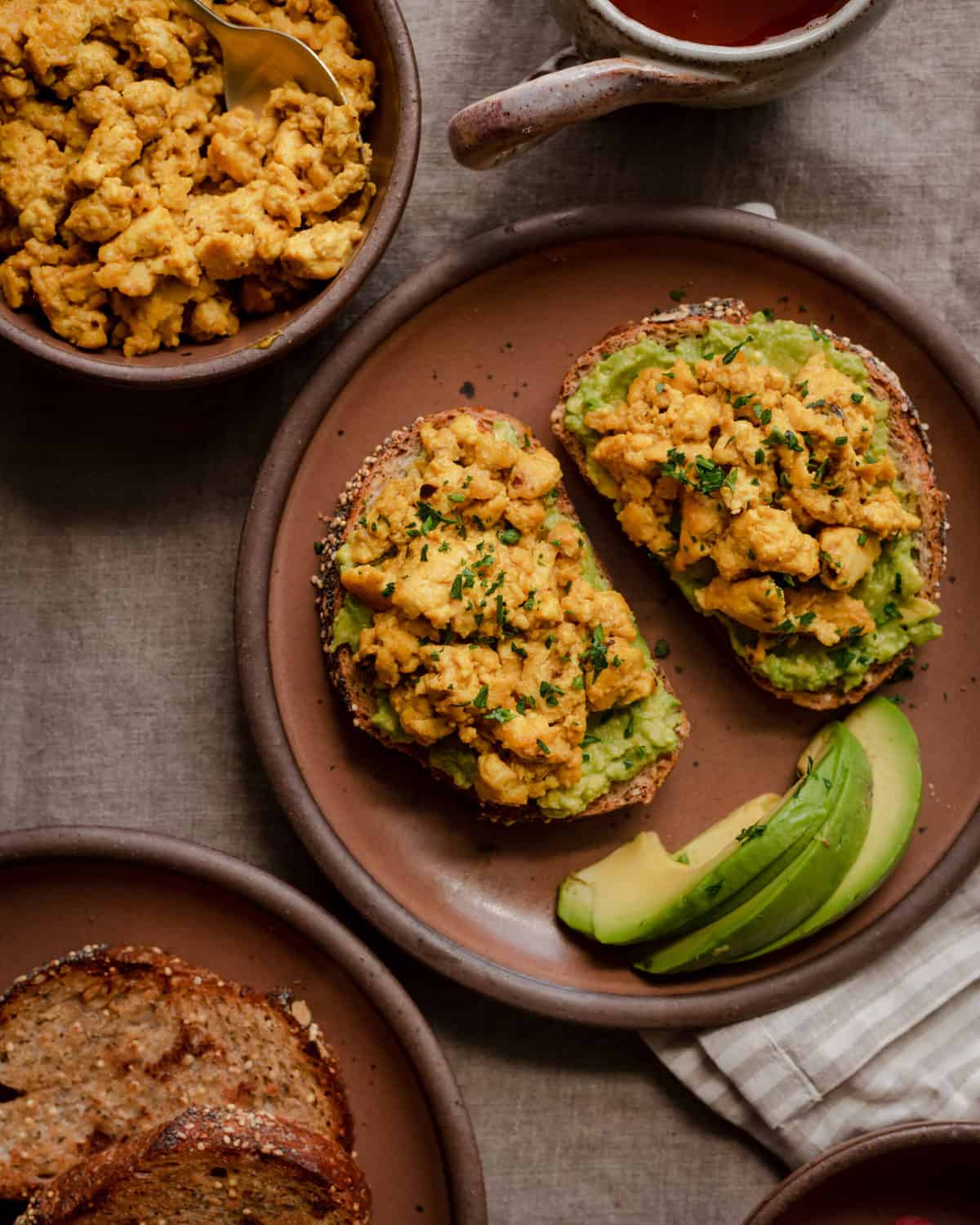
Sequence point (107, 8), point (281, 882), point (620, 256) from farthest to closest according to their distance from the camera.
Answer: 1. point (620, 256)
2. point (281, 882)
3. point (107, 8)

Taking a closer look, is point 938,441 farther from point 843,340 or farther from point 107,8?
point 107,8

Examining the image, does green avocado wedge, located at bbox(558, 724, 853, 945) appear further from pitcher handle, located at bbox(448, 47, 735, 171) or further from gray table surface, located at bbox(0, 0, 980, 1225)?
pitcher handle, located at bbox(448, 47, 735, 171)

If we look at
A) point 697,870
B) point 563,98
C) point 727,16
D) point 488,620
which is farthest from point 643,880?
point 727,16

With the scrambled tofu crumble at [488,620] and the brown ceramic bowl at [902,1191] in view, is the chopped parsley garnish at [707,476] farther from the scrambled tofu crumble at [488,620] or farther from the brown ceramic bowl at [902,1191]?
the brown ceramic bowl at [902,1191]

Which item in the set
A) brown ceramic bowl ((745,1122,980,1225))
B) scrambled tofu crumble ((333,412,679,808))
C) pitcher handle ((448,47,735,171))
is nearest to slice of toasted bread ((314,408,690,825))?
scrambled tofu crumble ((333,412,679,808))

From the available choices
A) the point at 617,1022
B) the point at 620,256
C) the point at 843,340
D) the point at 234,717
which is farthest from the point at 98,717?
the point at 843,340
